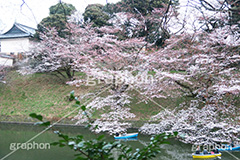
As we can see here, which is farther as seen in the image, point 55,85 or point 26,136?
point 55,85

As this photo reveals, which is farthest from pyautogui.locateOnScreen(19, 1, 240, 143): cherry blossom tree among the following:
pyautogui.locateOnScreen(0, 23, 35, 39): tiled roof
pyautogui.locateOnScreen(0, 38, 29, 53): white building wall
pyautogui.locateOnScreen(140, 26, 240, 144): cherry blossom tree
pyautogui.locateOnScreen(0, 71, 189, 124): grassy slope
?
pyautogui.locateOnScreen(0, 38, 29, 53): white building wall

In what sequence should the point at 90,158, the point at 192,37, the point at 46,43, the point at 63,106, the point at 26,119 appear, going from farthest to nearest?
the point at 46,43
the point at 63,106
the point at 26,119
the point at 192,37
the point at 90,158

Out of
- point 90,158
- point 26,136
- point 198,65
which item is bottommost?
point 26,136

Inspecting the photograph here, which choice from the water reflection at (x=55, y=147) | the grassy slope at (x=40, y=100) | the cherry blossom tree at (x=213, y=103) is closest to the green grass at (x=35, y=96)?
the grassy slope at (x=40, y=100)

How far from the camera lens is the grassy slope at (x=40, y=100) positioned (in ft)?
28.3

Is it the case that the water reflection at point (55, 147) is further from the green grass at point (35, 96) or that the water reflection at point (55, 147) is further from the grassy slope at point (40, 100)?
the green grass at point (35, 96)

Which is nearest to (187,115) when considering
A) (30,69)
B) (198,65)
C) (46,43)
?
(198,65)

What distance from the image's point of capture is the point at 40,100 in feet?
34.3

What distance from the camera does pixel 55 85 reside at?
38.8 ft

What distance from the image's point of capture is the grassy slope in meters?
8.64

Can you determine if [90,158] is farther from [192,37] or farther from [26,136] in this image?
[26,136]

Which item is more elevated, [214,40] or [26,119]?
[214,40]

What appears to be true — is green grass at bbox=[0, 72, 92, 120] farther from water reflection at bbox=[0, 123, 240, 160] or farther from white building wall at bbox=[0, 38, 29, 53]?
white building wall at bbox=[0, 38, 29, 53]

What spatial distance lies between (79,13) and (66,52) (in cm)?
315
